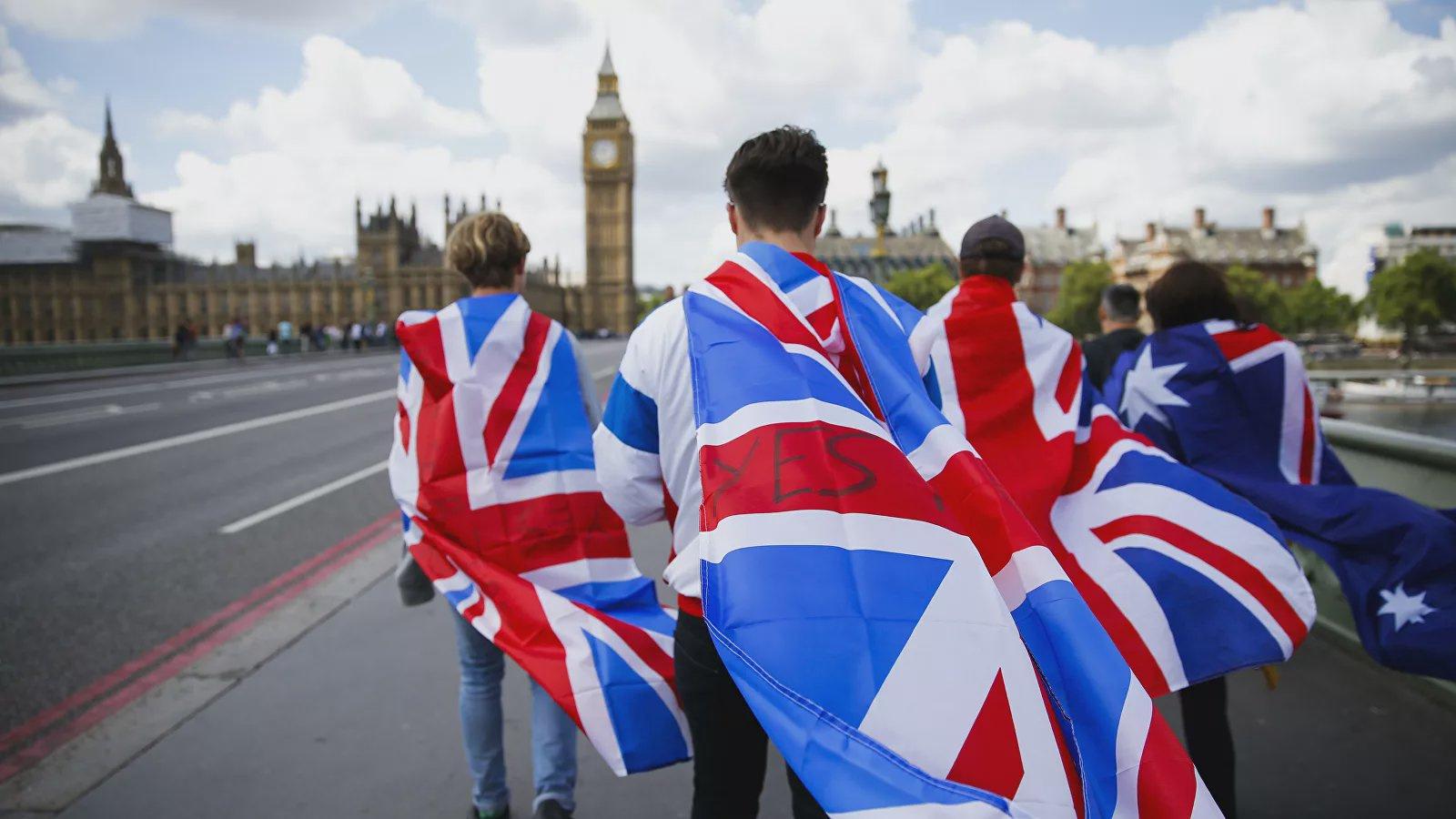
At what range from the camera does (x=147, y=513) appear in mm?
8242

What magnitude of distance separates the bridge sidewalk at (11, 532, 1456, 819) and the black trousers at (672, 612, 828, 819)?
1175 millimetres

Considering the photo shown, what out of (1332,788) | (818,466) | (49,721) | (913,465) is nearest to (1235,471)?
(1332,788)

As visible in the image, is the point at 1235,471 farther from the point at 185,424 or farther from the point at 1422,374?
Result: the point at 185,424

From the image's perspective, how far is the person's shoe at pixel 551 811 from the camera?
3057mm

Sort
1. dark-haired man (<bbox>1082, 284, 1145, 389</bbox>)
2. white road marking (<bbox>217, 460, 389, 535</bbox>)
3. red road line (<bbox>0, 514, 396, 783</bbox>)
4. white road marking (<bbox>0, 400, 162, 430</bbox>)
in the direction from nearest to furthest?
red road line (<bbox>0, 514, 396, 783</bbox>), dark-haired man (<bbox>1082, 284, 1145, 389</bbox>), white road marking (<bbox>217, 460, 389, 535</bbox>), white road marking (<bbox>0, 400, 162, 430</bbox>)

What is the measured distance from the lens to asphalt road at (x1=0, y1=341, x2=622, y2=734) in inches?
201

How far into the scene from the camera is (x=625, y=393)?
6.79 feet

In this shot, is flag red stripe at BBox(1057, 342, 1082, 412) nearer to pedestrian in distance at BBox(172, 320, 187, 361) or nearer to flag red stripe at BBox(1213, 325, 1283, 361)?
flag red stripe at BBox(1213, 325, 1283, 361)

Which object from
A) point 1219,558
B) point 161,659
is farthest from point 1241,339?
point 161,659

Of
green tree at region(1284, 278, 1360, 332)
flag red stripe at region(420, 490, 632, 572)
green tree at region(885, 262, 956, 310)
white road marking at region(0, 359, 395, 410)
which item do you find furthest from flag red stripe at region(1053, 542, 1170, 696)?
green tree at region(885, 262, 956, 310)

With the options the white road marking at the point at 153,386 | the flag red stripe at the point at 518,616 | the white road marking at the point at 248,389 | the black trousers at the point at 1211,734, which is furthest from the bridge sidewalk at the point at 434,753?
the white road marking at the point at 153,386

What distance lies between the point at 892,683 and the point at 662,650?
150cm

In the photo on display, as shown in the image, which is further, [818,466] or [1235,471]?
[1235,471]

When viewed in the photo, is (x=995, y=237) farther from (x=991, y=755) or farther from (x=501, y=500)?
(x=991, y=755)
